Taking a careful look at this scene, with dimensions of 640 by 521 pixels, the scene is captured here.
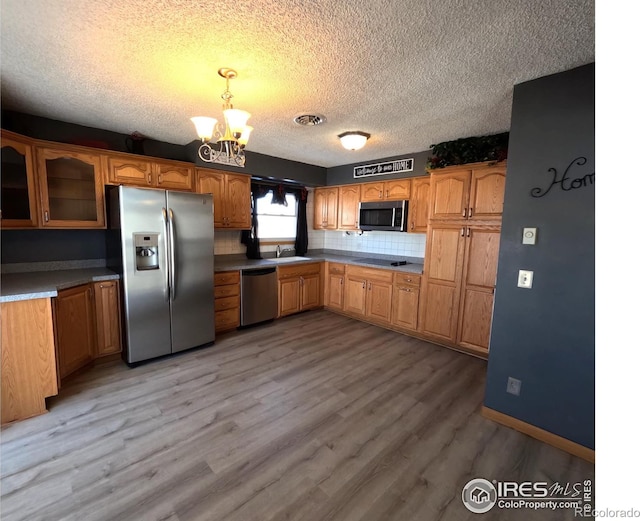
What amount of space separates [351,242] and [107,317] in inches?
144

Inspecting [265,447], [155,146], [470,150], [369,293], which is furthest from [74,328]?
[470,150]

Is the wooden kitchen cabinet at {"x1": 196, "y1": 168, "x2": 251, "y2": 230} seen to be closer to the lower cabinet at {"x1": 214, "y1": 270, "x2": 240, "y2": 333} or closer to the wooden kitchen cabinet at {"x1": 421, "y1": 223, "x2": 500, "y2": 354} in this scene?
the lower cabinet at {"x1": 214, "y1": 270, "x2": 240, "y2": 333}

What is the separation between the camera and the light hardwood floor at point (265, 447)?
151 cm

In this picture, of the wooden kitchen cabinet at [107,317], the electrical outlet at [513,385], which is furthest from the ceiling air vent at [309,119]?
the electrical outlet at [513,385]

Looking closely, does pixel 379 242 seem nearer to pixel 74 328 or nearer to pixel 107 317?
pixel 107 317

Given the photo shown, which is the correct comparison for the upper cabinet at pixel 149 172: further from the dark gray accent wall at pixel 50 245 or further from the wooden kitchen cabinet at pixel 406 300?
the wooden kitchen cabinet at pixel 406 300

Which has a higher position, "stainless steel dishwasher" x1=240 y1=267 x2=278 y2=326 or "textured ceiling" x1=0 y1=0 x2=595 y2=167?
"textured ceiling" x1=0 y1=0 x2=595 y2=167

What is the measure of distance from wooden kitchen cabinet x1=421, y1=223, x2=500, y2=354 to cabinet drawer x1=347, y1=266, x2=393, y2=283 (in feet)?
1.78

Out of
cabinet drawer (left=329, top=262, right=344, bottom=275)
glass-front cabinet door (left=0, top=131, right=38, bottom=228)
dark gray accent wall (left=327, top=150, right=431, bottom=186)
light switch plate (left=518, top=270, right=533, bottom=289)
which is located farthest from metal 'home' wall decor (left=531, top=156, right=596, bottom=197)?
glass-front cabinet door (left=0, top=131, right=38, bottom=228)

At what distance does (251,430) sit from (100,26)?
2535 millimetres

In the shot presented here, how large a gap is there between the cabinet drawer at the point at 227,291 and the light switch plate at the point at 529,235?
3090mm

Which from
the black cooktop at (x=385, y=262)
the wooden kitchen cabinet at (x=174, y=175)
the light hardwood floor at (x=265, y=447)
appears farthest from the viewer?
the black cooktop at (x=385, y=262)

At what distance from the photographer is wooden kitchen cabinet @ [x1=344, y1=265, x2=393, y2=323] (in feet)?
13.2

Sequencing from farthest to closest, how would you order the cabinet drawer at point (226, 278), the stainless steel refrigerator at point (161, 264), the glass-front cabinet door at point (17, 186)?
the cabinet drawer at point (226, 278) < the stainless steel refrigerator at point (161, 264) < the glass-front cabinet door at point (17, 186)
